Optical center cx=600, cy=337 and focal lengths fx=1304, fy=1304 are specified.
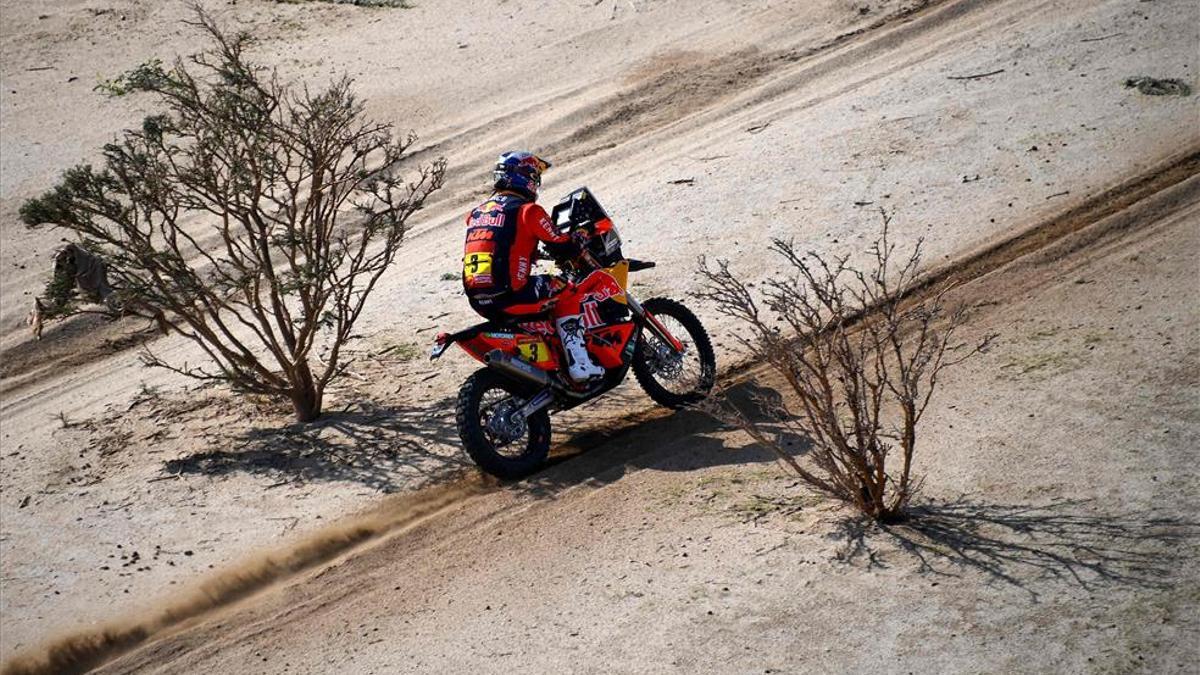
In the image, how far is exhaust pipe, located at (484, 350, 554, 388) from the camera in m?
9.01

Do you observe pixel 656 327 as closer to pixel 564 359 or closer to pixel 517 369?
pixel 564 359

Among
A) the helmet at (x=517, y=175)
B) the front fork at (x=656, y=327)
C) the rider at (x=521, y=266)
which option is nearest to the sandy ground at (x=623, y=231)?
the front fork at (x=656, y=327)

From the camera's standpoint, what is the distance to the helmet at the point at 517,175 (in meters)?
9.36

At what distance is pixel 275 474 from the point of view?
1020cm

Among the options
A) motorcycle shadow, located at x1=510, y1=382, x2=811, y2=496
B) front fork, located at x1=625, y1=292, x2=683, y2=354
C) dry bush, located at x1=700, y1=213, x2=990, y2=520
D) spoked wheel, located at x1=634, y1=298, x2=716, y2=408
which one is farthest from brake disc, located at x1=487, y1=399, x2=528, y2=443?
dry bush, located at x1=700, y1=213, x2=990, y2=520

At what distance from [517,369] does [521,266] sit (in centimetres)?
74

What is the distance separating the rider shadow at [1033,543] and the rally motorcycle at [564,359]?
71.7 inches

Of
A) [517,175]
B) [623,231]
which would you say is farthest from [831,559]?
[623,231]

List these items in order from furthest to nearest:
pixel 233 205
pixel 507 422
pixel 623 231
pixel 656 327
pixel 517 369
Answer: pixel 623 231
pixel 233 205
pixel 656 327
pixel 507 422
pixel 517 369

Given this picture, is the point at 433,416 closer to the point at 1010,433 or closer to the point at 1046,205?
the point at 1010,433

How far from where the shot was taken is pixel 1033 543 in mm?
7137

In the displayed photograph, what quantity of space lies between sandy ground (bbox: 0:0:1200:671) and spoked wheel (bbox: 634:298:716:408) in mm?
297

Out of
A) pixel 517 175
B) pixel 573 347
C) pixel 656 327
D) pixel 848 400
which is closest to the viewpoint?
pixel 848 400

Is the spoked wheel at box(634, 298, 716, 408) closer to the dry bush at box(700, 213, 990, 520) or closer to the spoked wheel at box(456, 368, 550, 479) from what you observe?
the dry bush at box(700, 213, 990, 520)
